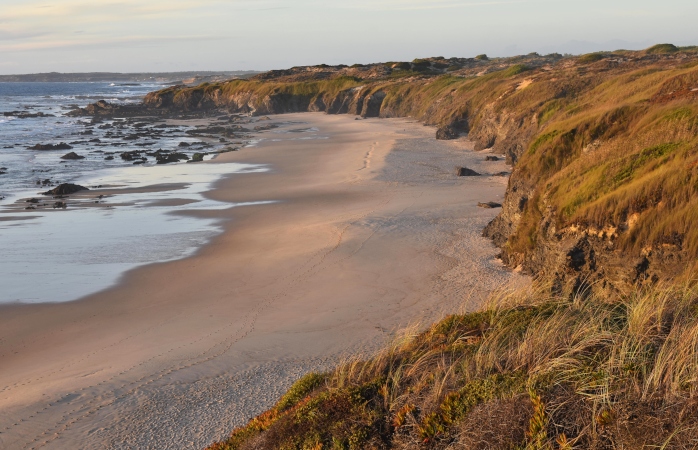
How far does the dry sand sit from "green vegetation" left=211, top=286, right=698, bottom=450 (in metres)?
2.42

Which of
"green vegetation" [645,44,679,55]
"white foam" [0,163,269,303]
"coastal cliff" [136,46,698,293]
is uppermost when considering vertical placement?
"green vegetation" [645,44,679,55]

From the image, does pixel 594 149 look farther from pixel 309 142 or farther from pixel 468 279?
pixel 309 142

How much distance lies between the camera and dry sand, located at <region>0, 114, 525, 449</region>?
8.05m

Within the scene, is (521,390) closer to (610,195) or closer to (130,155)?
(610,195)

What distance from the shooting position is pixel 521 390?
444 cm

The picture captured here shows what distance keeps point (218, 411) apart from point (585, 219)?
6734mm

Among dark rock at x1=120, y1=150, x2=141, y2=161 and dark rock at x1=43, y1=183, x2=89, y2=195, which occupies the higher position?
dark rock at x1=43, y1=183, x2=89, y2=195

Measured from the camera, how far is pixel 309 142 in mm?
42094

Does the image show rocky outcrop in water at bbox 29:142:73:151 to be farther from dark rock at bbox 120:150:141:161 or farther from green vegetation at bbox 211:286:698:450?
green vegetation at bbox 211:286:698:450

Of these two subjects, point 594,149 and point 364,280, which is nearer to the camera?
point 364,280

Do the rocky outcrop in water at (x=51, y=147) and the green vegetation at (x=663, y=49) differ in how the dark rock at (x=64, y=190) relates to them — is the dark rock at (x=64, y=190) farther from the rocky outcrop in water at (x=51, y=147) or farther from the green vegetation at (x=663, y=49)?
the green vegetation at (x=663, y=49)

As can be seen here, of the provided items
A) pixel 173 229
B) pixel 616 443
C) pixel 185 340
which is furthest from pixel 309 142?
pixel 616 443

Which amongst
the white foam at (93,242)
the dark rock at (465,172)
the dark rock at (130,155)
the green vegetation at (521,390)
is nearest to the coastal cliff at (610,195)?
the dark rock at (465,172)

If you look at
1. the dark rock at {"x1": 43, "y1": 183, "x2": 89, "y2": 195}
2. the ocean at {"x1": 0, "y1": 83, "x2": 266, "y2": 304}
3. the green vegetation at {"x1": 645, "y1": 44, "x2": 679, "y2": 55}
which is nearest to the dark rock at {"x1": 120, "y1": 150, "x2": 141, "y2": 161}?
the ocean at {"x1": 0, "y1": 83, "x2": 266, "y2": 304}
